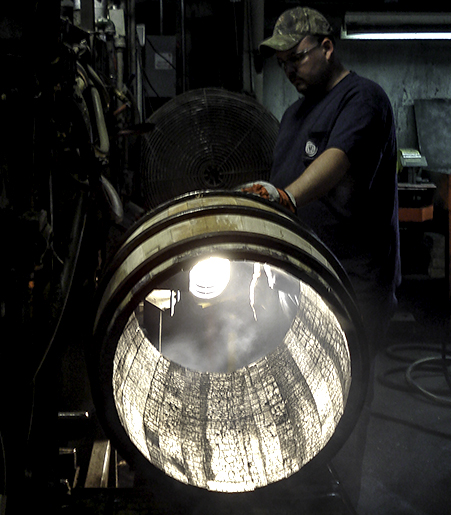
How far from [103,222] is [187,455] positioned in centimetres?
114

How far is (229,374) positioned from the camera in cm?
Result: 137

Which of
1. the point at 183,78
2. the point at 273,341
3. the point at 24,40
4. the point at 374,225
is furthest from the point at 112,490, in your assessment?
the point at 183,78

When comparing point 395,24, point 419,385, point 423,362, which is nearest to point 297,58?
point 419,385

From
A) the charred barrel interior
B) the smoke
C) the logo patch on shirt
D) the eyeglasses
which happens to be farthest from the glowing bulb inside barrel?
the eyeglasses

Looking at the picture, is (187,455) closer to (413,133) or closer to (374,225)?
(374,225)

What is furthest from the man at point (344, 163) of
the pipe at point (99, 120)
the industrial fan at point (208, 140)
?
the industrial fan at point (208, 140)

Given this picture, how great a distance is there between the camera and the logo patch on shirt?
5.91 ft

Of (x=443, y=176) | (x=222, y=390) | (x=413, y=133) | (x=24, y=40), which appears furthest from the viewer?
(x=413, y=133)

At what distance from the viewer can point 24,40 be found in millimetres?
850

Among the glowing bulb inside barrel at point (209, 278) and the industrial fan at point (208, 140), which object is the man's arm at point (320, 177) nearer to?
the glowing bulb inside barrel at point (209, 278)

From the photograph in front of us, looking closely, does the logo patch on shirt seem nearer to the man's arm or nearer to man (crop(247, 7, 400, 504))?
man (crop(247, 7, 400, 504))

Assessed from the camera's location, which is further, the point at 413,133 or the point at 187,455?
the point at 413,133

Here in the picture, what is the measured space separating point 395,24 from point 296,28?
A: 2987 millimetres

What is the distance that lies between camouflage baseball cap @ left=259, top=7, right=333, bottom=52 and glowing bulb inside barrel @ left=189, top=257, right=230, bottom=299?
1017 mm
